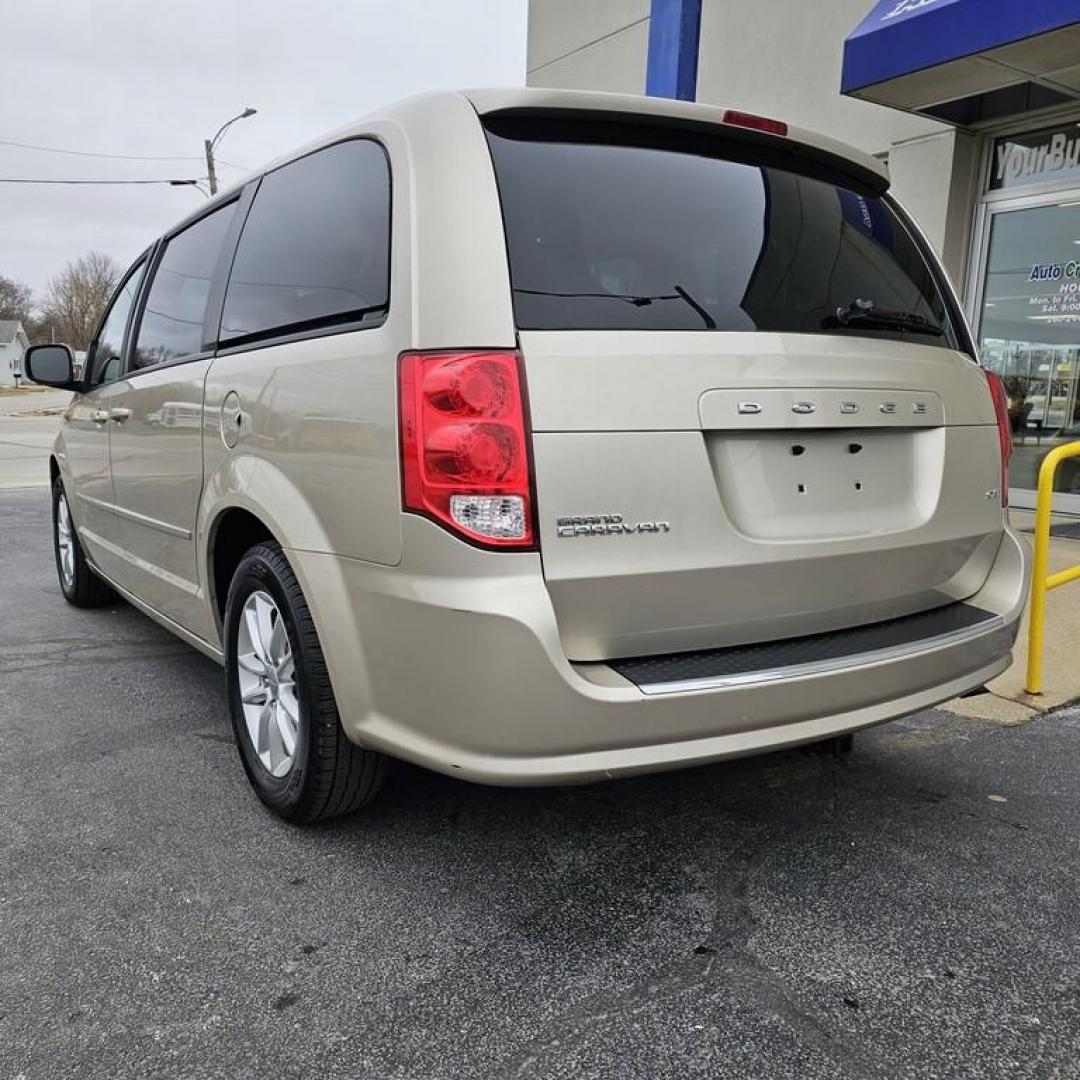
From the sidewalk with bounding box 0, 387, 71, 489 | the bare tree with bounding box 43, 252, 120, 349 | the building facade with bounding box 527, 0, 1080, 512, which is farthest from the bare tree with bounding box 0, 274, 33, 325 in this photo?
the building facade with bounding box 527, 0, 1080, 512

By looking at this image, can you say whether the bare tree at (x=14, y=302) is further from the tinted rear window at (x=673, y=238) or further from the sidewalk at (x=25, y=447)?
the tinted rear window at (x=673, y=238)

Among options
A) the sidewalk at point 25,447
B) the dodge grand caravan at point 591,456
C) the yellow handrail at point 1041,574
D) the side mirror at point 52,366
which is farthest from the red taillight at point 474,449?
the sidewalk at point 25,447

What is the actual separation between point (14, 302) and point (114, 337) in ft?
379

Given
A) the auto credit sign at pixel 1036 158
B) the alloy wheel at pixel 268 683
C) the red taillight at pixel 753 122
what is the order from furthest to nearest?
1. the auto credit sign at pixel 1036 158
2. the alloy wheel at pixel 268 683
3. the red taillight at pixel 753 122

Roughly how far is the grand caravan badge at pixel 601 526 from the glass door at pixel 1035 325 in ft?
21.9

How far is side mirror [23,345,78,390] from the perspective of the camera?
15.1 feet

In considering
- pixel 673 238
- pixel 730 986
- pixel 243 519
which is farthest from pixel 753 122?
pixel 730 986

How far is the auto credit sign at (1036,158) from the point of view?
749cm

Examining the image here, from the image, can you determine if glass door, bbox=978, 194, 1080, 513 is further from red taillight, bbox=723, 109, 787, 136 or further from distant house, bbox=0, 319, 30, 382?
distant house, bbox=0, 319, 30, 382

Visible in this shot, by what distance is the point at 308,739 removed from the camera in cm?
244

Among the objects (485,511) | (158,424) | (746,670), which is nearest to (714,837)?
(746,670)

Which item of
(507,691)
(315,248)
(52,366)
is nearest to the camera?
(507,691)

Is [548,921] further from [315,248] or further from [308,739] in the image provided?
[315,248]

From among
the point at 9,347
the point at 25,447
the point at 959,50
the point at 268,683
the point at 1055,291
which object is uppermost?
the point at 959,50
